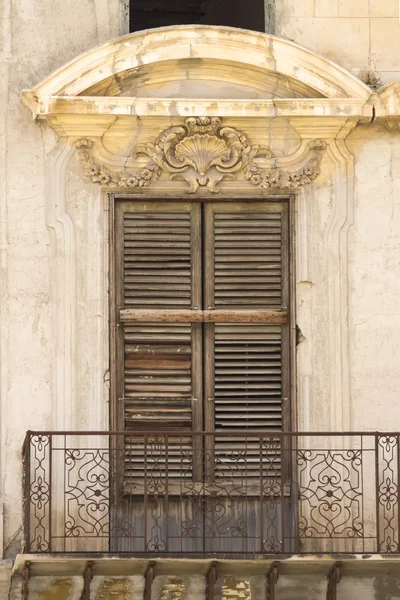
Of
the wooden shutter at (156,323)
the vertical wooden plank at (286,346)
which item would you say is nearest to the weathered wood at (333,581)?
the vertical wooden plank at (286,346)

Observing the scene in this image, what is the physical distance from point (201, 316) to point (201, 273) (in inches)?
12.8

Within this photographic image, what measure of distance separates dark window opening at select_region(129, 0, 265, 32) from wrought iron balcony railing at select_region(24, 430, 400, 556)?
4.10m

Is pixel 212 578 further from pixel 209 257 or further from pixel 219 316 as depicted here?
pixel 209 257

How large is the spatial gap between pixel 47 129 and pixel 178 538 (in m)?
3.14

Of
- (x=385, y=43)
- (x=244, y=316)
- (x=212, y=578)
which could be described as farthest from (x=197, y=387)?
(x=385, y=43)

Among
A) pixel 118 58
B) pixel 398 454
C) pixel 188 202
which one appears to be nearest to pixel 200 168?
pixel 188 202

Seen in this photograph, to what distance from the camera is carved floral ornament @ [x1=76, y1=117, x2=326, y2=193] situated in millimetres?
10352

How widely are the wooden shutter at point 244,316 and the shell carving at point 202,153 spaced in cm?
35

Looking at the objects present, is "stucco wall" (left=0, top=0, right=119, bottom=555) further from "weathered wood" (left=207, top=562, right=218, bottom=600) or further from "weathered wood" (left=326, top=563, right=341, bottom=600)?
"weathered wood" (left=326, top=563, right=341, bottom=600)

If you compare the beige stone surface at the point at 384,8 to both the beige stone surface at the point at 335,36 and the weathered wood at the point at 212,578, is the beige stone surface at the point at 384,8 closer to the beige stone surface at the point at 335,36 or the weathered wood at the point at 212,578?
the beige stone surface at the point at 335,36

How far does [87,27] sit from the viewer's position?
10.5 m

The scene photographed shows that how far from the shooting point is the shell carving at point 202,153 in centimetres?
1039

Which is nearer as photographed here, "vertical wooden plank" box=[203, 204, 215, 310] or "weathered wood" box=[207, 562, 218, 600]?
"weathered wood" box=[207, 562, 218, 600]

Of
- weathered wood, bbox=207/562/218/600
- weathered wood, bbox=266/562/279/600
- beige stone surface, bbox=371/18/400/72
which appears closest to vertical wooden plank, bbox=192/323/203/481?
weathered wood, bbox=207/562/218/600
